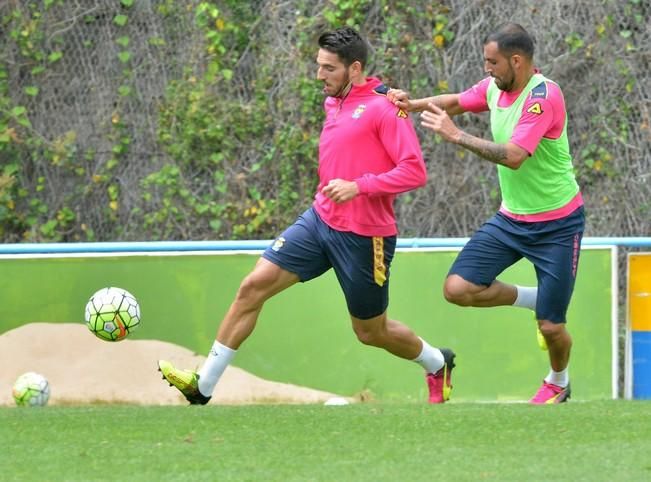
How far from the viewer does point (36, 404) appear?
869 cm

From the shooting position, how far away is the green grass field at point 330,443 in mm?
5688

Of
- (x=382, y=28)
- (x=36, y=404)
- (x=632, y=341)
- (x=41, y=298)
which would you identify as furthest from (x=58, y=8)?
(x=632, y=341)

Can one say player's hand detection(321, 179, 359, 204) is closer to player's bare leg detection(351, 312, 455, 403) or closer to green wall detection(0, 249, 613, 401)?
player's bare leg detection(351, 312, 455, 403)

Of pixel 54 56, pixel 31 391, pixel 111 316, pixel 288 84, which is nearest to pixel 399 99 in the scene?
pixel 111 316

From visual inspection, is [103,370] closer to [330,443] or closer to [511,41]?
[330,443]

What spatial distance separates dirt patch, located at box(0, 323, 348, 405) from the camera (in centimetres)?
931

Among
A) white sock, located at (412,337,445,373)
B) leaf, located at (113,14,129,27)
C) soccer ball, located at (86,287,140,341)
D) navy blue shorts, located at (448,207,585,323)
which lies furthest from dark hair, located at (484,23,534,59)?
leaf, located at (113,14,129,27)

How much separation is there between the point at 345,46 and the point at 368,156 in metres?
0.62

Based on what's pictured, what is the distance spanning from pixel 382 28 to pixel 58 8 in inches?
115

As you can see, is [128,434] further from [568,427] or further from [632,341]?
[632,341]

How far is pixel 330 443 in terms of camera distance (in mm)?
6383

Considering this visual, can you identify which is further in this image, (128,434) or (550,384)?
(550,384)

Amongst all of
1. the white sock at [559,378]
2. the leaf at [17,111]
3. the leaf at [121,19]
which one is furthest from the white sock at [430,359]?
the leaf at [17,111]

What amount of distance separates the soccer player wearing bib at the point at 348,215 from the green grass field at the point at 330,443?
0.51 m
